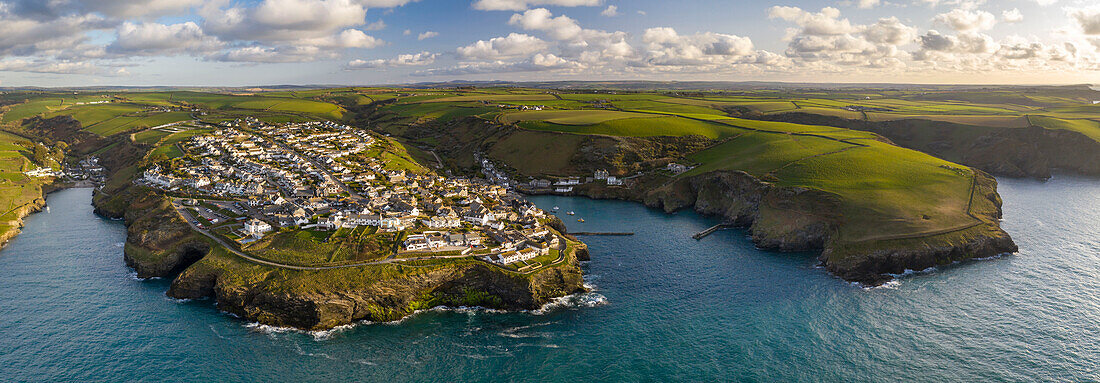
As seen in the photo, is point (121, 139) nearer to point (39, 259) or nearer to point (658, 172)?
point (39, 259)

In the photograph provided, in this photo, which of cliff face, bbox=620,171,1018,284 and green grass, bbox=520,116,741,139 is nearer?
cliff face, bbox=620,171,1018,284

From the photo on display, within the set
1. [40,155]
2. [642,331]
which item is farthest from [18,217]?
[642,331]

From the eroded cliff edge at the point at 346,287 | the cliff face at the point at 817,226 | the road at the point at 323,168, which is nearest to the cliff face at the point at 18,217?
the eroded cliff edge at the point at 346,287

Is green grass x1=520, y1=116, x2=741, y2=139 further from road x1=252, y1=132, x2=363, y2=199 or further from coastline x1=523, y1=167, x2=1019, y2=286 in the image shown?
road x1=252, y1=132, x2=363, y2=199

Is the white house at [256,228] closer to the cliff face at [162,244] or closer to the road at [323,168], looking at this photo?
the cliff face at [162,244]

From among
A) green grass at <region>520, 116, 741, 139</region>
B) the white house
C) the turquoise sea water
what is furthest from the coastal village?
green grass at <region>520, 116, 741, 139</region>

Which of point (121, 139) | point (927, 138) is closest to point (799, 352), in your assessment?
point (927, 138)

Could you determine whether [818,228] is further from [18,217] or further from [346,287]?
[18,217]
